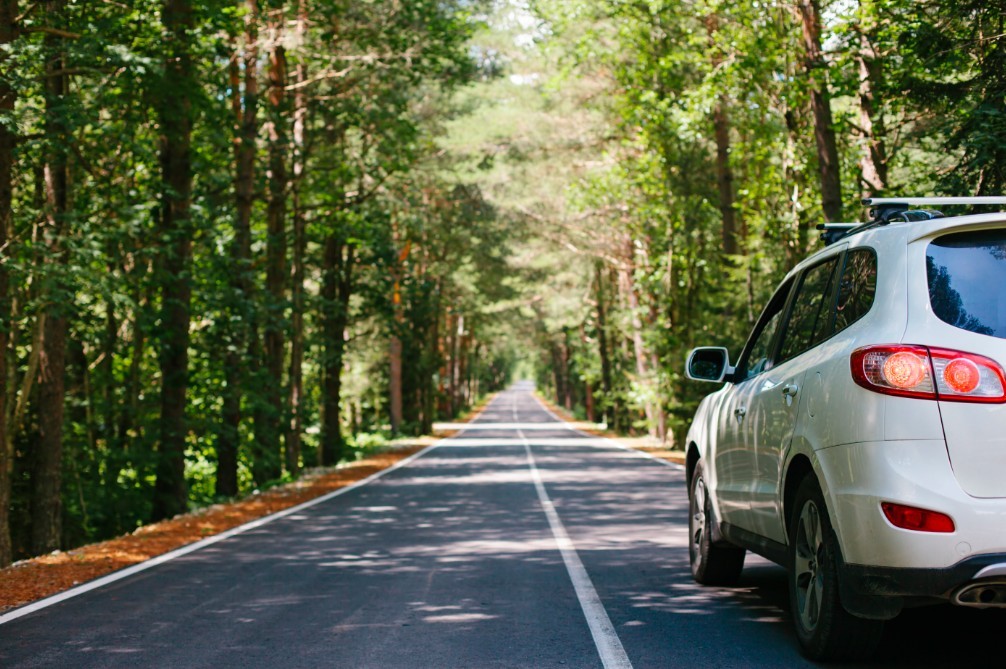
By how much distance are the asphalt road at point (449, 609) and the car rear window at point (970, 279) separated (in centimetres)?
194

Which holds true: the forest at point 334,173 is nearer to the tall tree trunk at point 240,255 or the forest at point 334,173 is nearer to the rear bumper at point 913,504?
the tall tree trunk at point 240,255

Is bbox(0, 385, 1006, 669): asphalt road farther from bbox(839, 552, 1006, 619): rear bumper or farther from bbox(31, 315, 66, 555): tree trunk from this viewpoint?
bbox(31, 315, 66, 555): tree trunk

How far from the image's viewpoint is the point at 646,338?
31.3 m

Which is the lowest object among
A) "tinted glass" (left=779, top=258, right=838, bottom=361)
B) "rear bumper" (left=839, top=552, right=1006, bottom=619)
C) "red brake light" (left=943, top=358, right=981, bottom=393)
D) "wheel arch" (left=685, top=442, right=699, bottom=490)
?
"rear bumper" (left=839, top=552, right=1006, bottom=619)

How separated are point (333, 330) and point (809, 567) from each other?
26.3m

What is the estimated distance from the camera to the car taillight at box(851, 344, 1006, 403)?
4410mm

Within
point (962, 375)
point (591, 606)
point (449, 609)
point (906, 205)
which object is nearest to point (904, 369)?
point (962, 375)

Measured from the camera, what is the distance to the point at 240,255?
1994 cm

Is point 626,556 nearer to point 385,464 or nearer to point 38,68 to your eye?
point 38,68

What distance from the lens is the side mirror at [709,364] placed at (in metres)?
7.44

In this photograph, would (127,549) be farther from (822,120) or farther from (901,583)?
(822,120)

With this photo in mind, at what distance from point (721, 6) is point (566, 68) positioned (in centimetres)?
826

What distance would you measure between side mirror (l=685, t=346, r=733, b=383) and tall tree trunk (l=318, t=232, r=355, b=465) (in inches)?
860

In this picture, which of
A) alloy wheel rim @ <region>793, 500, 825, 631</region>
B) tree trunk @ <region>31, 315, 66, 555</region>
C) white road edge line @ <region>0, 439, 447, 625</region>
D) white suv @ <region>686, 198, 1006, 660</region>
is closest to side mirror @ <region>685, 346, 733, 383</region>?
white suv @ <region>686, 198, 1006, 660</region>
